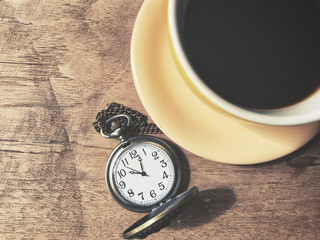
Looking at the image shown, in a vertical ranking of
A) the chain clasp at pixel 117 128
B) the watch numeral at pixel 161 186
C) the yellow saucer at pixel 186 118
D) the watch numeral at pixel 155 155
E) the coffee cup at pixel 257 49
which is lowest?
the watch numeral at pixel 161 186

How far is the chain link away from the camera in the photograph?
1.04 m

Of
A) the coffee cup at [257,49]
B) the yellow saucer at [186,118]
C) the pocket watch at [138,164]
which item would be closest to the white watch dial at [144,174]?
the pocket watch at [138,164]

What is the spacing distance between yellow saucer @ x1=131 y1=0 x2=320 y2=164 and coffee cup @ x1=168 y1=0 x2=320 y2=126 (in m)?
0.06

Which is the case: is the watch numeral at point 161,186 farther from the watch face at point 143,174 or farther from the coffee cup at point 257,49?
the coffee cup at point 257,49

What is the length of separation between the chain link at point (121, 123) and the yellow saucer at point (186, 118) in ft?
0.51

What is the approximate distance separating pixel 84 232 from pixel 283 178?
22.1 inches

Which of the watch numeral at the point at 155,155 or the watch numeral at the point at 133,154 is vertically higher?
the watch numeral at the point at 155,155

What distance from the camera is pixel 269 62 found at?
88 centimetres

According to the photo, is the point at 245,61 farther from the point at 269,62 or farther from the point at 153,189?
the point at 153,189

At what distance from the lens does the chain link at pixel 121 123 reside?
104cm

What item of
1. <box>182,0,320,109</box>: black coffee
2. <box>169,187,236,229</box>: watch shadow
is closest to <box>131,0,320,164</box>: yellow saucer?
<box>182,0,320,109</box>: black coffee

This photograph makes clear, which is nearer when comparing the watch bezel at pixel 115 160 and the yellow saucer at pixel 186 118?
the yellow saucer at pixel 186 118

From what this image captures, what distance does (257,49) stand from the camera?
891mm

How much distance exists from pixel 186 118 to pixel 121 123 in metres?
0.23
